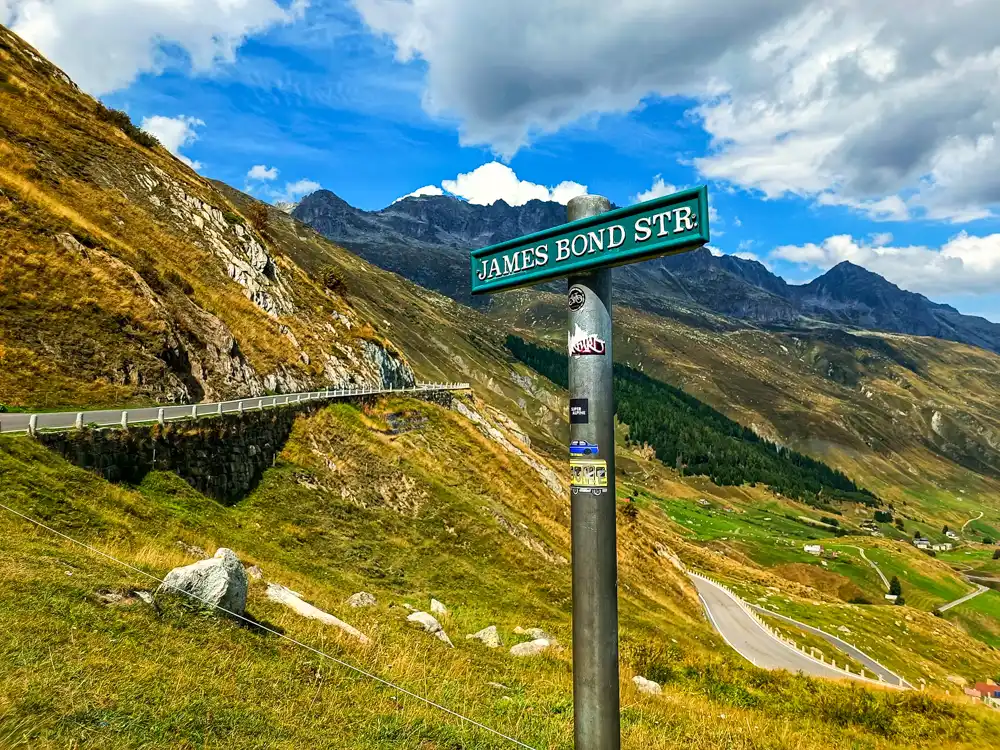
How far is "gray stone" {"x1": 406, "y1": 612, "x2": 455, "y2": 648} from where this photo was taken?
13539 mm

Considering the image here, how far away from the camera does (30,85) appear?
48625 mm

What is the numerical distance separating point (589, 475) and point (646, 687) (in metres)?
8.87

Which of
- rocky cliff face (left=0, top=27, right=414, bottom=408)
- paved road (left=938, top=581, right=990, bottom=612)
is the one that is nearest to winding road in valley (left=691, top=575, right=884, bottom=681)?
rocky cliff face (left=0, top=27, right=414, bottom=408)

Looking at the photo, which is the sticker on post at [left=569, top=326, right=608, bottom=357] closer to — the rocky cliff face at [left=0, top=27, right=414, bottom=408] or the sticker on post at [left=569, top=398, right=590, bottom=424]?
the sticker on post at [left=569, top=398, right=590, bottom=424]

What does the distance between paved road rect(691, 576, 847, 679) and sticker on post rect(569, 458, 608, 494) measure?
5513 centimetres

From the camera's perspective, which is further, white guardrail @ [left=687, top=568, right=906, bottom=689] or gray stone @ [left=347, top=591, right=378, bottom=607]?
white guardrail @ [left=687, top=568, right=906, bottom=689]

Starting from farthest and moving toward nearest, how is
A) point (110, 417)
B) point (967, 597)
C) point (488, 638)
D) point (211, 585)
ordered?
point (967, 597) → point (110, 417) → point (488, 638) → point (211, 585)

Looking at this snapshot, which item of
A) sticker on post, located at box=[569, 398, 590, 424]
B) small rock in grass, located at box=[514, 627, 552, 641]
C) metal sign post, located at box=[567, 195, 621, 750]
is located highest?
sticker on post, located at box=[569, 398, 590, 424]

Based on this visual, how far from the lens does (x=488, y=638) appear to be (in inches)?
584

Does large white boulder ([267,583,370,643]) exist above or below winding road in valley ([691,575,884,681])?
above

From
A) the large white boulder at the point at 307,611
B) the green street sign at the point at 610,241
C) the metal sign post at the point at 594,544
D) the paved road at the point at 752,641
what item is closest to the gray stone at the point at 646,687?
the large white boulder at the point at 307,611

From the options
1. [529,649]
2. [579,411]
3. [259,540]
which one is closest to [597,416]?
[579,411]

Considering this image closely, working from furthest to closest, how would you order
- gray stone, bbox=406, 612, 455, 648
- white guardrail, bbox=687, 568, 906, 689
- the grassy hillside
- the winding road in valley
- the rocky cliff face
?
white guardrail, bbox=687, 568, 906, 689, the winding road in valley, the rocky cliff face, gray stone, bbox=406, 612, 455, 648, the grassy hillside

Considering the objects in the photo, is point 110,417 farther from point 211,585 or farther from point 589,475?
point 589,475
